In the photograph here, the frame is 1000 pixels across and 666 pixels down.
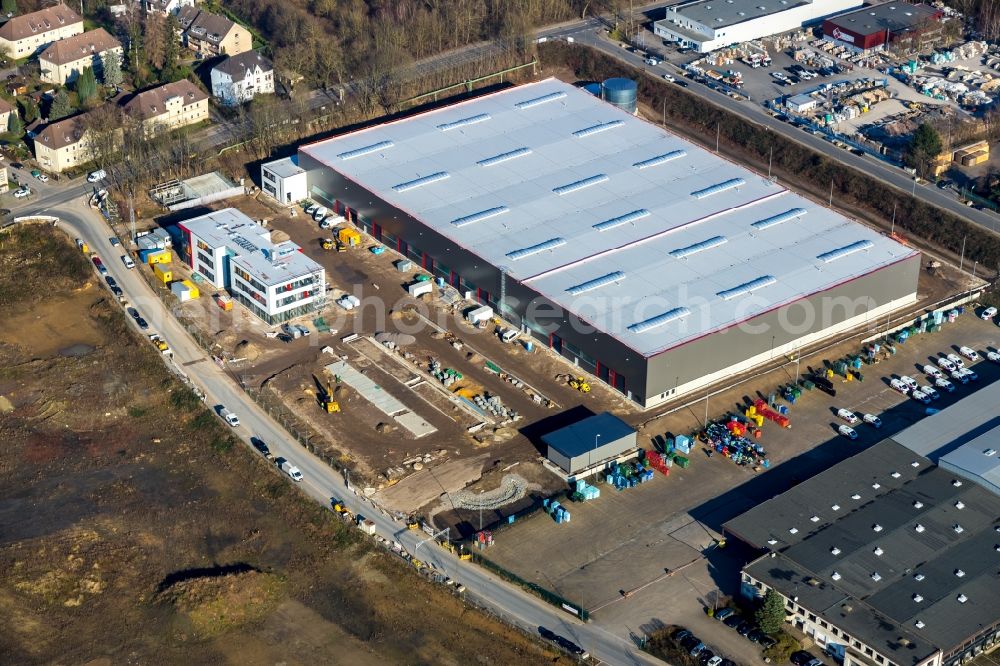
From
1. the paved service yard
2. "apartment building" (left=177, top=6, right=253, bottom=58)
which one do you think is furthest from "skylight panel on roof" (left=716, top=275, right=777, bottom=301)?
"apartment building" (left=177, top=6, right=253, bottom=58)

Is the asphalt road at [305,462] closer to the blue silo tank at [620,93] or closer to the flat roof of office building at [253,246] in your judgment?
the flat roof of office building at [253,246]

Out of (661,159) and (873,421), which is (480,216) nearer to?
(661,159)

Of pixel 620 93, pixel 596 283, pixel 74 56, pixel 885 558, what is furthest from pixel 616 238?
pixel 74 56

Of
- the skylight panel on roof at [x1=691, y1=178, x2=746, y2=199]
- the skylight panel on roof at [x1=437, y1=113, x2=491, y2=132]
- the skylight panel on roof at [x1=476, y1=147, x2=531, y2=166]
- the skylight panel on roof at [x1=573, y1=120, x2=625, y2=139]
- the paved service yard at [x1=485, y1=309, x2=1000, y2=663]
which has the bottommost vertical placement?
the paved service yard at [x1=485, y1=309, x2=1000, y2=663]

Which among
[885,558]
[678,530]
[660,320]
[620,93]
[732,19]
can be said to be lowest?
[678,530]

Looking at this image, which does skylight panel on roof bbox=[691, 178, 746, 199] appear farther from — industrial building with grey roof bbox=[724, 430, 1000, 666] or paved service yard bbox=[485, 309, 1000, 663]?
industrial building with grey roof bbox=[724, 430, 1000, 666]

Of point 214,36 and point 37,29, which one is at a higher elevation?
point 37,29

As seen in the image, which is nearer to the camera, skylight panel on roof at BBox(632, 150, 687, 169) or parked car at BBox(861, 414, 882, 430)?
parked car at BBox(861, 414, 882, 430)

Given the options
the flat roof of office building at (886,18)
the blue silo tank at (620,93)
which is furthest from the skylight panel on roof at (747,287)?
the flat roof of office building at (886,18)
